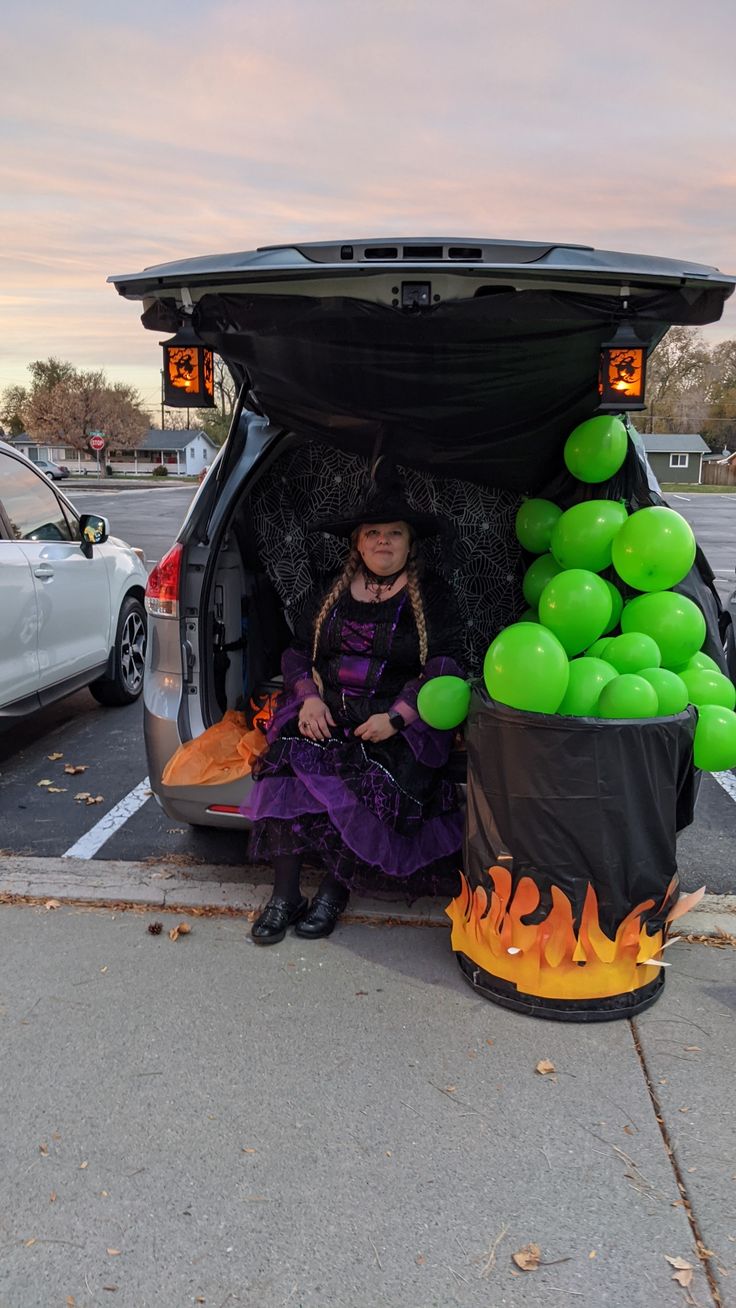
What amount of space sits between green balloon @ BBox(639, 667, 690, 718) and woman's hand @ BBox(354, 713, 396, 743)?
96 centimetres

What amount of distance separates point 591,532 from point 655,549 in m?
0.29

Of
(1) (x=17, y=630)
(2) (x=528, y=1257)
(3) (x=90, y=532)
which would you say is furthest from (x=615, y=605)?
(3) (x=90, y=532)

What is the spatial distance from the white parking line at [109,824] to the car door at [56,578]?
2.74ft

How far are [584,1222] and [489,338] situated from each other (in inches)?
96.9

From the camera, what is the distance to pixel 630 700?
2846 mm

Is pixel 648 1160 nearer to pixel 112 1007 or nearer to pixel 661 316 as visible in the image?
pixel 112 1007

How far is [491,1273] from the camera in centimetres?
204

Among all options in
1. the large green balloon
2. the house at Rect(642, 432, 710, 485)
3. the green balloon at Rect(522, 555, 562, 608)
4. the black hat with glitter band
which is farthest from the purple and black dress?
the house at Rect(642, 432, 710, 485)

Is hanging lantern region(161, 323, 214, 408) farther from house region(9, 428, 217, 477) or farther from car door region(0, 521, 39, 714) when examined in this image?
house region(9, 428, 217, 477)

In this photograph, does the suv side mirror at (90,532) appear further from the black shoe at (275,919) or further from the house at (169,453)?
the house at (169,453)

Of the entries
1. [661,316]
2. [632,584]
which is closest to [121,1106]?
[632,584]

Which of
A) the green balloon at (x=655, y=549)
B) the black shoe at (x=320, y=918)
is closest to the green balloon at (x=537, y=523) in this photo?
the green balloon at (x=655, y=549)

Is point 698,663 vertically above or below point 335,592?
below

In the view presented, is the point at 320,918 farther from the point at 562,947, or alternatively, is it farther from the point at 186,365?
the point at 186,365
